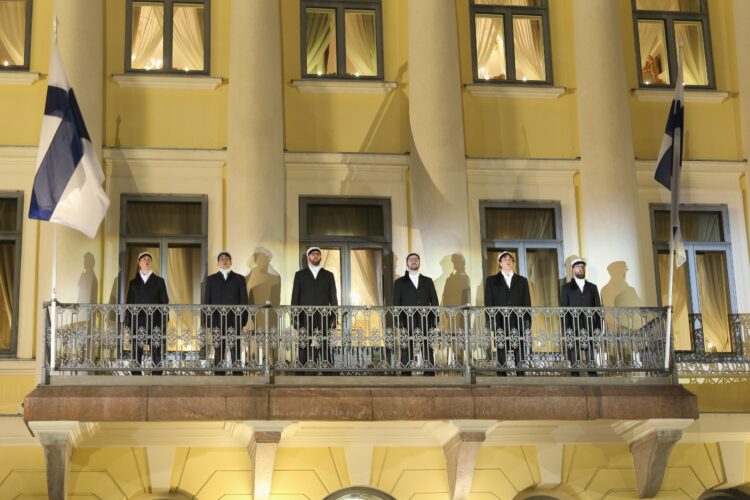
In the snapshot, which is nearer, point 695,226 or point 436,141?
point 436,141

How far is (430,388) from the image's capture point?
59.8 feet

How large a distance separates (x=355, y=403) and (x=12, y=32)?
801cm

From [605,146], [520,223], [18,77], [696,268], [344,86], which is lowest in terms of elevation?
[696,268]

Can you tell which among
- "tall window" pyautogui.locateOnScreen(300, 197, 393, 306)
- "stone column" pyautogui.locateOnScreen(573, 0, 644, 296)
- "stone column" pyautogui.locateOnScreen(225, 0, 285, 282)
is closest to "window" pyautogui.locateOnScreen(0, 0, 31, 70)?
"stone column" pyautogui.locateOnScreen(225, 0, 285, 282)

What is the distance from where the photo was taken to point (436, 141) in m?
21.1

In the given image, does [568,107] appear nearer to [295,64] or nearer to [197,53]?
[295,64]

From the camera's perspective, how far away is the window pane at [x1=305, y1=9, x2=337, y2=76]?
2188cm

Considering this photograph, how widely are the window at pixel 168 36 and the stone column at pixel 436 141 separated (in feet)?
10.3

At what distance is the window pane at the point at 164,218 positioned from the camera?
20.9 metres

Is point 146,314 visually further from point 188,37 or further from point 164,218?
point 188,37

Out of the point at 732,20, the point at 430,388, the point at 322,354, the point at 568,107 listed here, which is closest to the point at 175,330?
the point at 322,354

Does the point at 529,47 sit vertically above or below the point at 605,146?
above

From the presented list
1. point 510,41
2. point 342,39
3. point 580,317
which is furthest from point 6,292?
point 510,41

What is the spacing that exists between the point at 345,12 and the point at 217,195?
11.7ft
